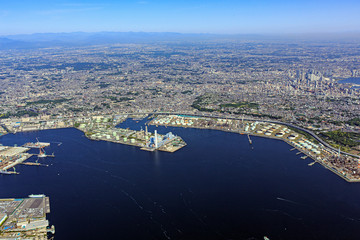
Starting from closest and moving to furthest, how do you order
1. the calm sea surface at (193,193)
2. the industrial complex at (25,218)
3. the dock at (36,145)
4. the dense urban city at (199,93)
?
the industrial complex at (25,218) → the calm sea surface at (193,193) → the dock at (36,145) → the dense urban city at (199,93)

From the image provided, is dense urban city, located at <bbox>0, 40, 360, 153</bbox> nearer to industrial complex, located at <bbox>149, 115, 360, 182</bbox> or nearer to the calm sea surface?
industrial complex, located at <bbox>149, 115, 360, 182</bbox>

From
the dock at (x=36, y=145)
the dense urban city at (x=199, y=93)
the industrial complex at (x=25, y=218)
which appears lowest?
the industrial complex at (x=25, y=218)

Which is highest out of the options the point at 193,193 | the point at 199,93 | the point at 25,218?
the point at 199,93

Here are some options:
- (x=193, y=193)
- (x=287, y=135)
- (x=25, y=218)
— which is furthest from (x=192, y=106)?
(x=25, y=218)

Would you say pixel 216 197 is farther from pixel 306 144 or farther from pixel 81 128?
pixel 81 128

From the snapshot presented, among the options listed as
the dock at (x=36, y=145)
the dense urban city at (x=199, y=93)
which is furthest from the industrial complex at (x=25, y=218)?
the dense urban city at (x=199, y=93)

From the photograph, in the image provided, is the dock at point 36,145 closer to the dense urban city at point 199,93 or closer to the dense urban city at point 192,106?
the dense urban city at point 192,106

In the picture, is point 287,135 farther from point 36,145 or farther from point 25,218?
point 36,145

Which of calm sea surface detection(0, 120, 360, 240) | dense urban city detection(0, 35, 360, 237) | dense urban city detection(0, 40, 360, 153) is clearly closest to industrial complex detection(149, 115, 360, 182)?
dense urban city detection(0, 35, 360, 237)

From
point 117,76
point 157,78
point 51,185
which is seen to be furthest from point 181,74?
point 51,185
